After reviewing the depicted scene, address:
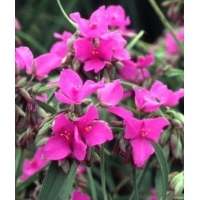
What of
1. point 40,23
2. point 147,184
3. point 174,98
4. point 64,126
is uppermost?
point 64,126

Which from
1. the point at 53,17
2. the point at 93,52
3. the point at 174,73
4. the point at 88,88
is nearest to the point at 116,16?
the point at 174,73

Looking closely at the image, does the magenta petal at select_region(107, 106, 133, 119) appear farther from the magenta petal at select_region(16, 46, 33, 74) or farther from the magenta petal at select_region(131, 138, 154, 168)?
the magenta petal at select_region(16, 46, 33, 74)

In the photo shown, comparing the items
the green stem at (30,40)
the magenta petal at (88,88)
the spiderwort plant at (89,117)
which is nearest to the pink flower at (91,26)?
the spiderwort plant at (89,117)

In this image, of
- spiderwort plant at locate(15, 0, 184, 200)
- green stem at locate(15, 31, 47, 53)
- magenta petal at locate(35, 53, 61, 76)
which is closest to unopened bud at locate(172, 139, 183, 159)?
spiderwort plant at locate(15, 0, 184, 200)

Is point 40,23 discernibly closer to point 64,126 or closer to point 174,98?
point 174,98

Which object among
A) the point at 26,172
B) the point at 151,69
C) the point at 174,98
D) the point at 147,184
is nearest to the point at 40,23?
the point at 151,69

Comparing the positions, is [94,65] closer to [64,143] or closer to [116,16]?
[64,143]
